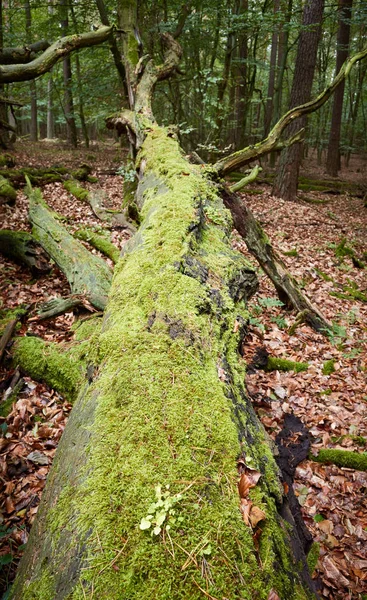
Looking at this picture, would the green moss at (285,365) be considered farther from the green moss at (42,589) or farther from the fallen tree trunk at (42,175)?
the fallen tree trunk at (42,175)

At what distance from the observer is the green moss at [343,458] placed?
3564 millimetres

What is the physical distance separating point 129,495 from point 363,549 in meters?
2.75

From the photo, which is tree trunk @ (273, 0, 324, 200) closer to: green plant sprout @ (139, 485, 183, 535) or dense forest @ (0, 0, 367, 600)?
dense forest @ (0, 0, 367, 600)

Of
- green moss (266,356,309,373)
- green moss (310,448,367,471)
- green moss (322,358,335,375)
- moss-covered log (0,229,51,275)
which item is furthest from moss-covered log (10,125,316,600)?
moss-covered log (0,229,51,275)

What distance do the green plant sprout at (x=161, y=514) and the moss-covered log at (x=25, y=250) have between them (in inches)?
207

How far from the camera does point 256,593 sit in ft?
3.74

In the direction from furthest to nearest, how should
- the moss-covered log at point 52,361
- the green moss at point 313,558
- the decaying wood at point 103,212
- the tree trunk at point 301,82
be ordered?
1. the tree trunk at point 301,82
2. the decaying wood at point 103,212
3. the moss-covered log at point 52,361
4. the green moss at point 313,558

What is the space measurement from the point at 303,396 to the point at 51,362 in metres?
3.21

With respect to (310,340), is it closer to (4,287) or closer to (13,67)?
(4,287)

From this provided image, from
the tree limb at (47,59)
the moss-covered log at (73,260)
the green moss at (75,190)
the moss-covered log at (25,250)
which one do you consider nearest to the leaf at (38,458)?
the moss-covered log at (73,260)

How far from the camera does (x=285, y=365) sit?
4.91 meters

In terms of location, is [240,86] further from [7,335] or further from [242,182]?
[7,335]

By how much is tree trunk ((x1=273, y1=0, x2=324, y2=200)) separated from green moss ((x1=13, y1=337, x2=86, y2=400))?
9.77 meters

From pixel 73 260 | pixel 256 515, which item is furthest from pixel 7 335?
pixel 256 515
